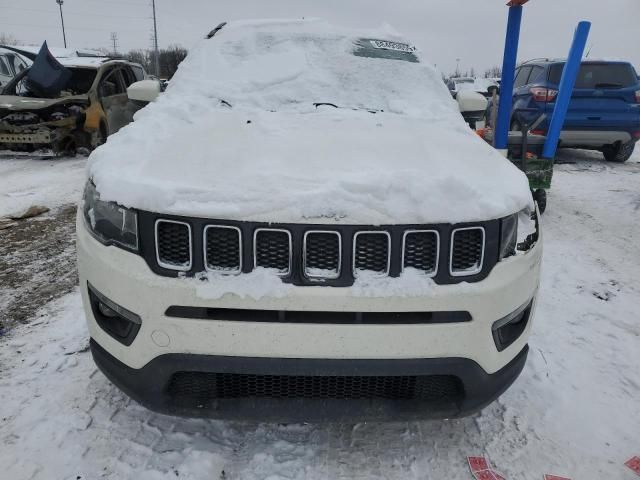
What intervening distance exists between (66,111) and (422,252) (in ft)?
28.9

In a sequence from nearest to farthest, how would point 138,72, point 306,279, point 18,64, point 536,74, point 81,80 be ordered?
point 306,279 < point 536,74 < point 81,80 < point 138,72 < point 18,64

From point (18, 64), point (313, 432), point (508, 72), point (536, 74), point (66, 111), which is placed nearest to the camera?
point (313, 432)

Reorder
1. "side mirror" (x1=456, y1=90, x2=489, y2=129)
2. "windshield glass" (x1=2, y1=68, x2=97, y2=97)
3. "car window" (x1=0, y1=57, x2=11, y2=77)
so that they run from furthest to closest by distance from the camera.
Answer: "car window" (x1=0, y1=57, x2=11, y2=77) < "windshield glass" (x1=2, y1=68, x2=97, y2=97) < "side mirror" (x1=456, y1=90, x2=489, y2=129)

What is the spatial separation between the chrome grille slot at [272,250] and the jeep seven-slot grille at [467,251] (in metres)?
0.58

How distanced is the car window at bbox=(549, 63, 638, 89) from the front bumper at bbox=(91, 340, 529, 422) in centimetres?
838

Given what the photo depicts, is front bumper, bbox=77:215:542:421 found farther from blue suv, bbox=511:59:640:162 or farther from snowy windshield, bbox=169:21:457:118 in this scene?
blue suv, bbox=511:59:640:162

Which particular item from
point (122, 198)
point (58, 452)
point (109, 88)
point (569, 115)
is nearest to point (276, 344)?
point (122, 198)

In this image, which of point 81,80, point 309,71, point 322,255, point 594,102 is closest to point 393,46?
point 309,71

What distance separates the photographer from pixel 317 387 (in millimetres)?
1901

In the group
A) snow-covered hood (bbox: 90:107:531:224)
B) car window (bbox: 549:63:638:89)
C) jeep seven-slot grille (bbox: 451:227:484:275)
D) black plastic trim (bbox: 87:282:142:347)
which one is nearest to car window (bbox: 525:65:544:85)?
car window (bbox: 549:63:638:89)

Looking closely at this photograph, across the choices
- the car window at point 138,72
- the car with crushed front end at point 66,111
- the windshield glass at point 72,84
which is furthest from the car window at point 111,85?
the car window at point 138,72

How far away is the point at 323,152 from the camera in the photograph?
2.08 m

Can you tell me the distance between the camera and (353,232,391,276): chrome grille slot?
1.72 m

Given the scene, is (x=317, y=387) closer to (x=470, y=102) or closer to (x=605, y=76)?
(x=470, y=102)
